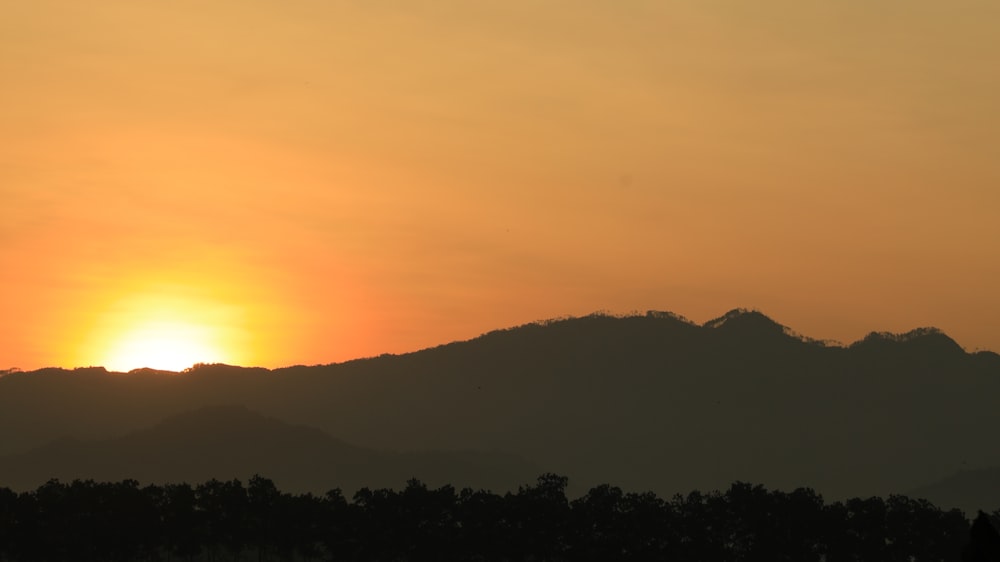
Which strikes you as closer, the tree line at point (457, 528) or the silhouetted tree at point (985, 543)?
the silhouetted tree at point (985, 543)

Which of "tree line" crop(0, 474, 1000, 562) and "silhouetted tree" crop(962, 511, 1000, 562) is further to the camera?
"tree line" crop(0, 474, 1000, 562)

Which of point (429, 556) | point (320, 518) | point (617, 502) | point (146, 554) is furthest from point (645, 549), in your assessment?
point (146, 554)

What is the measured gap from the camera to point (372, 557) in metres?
189

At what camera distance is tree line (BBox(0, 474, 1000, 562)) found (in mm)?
187375

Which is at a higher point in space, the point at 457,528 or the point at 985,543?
the point at 457,528

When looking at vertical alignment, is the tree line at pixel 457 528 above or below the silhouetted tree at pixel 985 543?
above

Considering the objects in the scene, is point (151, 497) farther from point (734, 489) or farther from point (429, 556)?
point (734, 489)

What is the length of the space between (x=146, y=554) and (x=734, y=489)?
256ft

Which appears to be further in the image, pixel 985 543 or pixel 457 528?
pixel 457 528

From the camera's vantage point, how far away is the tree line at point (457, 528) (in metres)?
187

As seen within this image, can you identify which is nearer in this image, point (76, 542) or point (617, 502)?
point (76, 542)

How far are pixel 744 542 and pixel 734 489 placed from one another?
7.65m

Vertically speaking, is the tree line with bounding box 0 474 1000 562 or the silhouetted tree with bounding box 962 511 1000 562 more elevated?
the tree line with bounding box 0 474 1000 562

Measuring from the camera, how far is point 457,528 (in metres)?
193
